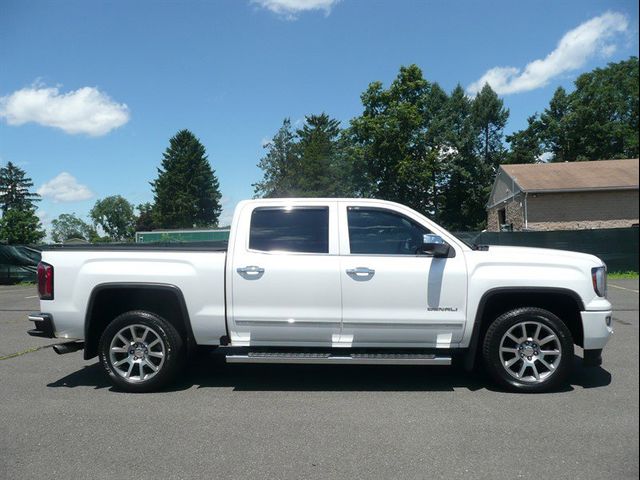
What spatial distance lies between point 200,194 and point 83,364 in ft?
300

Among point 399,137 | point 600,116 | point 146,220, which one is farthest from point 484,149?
point 146,220

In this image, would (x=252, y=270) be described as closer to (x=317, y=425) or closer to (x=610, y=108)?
(x=317, y=425)

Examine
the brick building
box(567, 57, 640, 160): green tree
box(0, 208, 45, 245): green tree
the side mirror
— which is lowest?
the side mirror

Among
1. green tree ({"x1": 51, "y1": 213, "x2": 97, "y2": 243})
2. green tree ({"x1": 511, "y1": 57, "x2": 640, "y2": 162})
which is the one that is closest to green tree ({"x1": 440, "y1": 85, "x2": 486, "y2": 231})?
green tree ({"x1": 511, "y1": 57, "x2": 640, "y2": 162})

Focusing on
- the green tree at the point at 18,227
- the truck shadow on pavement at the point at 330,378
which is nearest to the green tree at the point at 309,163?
the green tree at the point at 18,227

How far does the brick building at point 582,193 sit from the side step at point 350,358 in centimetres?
164

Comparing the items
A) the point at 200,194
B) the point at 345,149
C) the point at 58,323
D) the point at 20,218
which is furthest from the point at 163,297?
the point at 200,194

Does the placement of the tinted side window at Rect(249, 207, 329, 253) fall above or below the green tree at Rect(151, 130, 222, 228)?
below

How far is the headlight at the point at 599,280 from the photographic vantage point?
4.66m

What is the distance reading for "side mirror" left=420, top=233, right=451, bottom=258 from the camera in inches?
181

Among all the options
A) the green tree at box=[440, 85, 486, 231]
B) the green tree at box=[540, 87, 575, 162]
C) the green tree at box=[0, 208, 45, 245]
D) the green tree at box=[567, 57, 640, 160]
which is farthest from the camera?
the green tree at box=[440, 85, 486, 231]

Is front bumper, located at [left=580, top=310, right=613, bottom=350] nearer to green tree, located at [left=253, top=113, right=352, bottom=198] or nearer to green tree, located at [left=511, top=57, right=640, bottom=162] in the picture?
green tree, located at [left=511, top=57, right=640, bottom=162]

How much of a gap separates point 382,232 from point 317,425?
6.66ft

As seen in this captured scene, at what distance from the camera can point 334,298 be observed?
15.5ft
